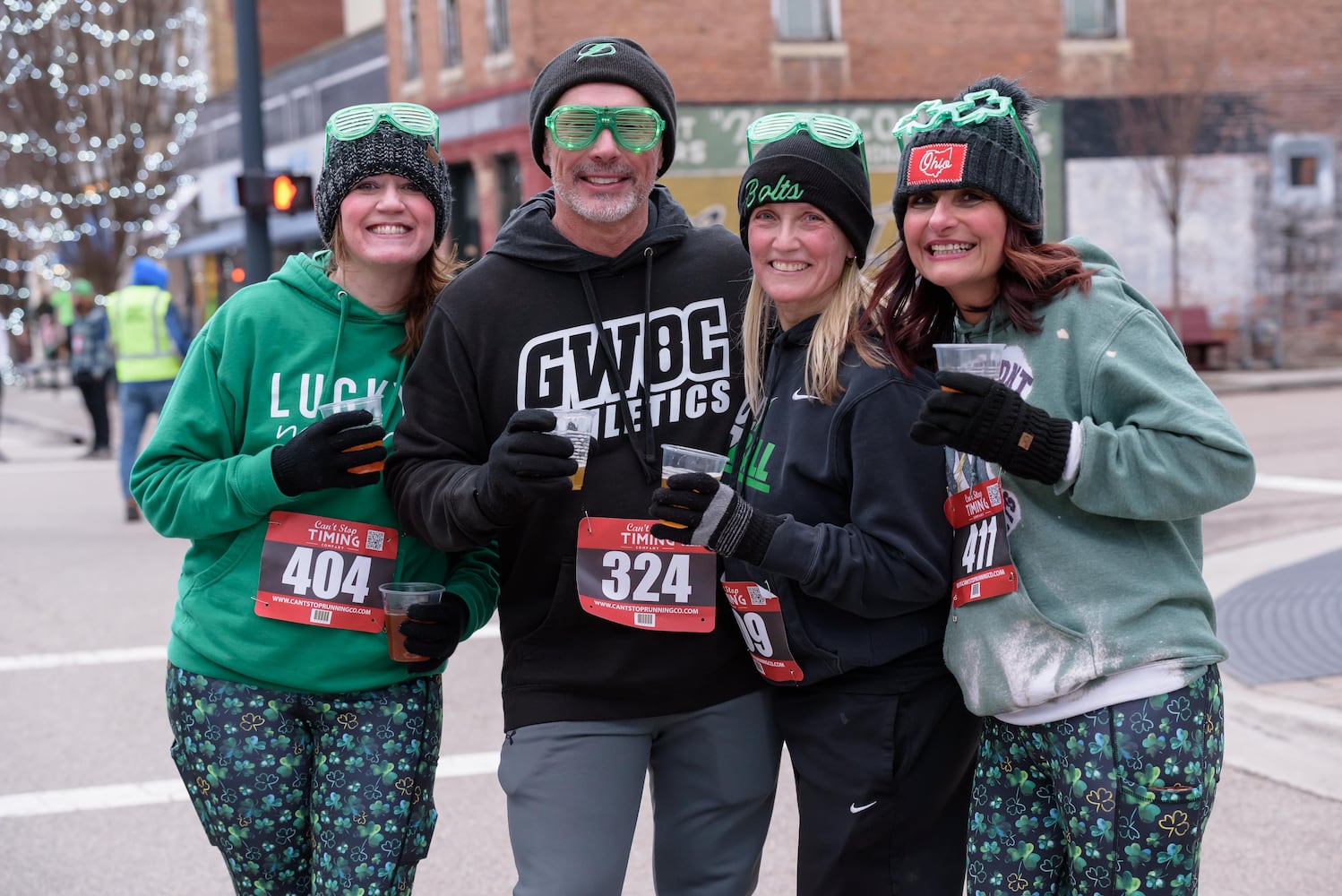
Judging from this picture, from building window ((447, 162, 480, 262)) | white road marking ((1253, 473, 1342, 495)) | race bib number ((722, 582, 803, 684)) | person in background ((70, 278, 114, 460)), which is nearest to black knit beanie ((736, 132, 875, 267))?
race bib number ((722, 582, 803, 684))

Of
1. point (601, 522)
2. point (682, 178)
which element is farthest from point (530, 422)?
point (682, 178)

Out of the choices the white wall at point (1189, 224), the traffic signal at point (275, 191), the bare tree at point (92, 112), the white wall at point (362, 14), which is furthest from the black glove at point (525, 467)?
the white wall at point (362, 14)

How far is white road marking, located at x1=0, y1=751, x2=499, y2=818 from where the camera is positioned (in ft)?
16.6

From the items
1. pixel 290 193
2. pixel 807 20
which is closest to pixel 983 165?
pixel 290 193

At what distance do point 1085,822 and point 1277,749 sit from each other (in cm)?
314

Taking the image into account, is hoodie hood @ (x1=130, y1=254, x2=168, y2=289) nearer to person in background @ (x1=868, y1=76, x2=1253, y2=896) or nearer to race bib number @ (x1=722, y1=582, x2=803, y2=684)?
race bib number @ (x1=722, y1=582, x2=803, y2=684)

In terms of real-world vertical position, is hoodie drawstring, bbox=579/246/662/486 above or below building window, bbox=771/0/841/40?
below

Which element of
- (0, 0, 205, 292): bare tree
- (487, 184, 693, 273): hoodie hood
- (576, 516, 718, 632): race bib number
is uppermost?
(0, 0, 205, 292): bare tree

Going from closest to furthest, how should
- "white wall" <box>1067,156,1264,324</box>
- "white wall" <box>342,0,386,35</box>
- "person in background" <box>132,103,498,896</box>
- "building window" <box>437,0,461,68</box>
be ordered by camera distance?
"person in background" <box>132,103,498,896</box>, "white wall" <box>1067,156,1264,324</box>, "building window" <box>437,0,461,68</box>, "white wall" <box>342,0,386,35</box>

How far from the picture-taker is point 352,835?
2730mm

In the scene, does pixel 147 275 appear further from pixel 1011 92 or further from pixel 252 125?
pixel 1011 92

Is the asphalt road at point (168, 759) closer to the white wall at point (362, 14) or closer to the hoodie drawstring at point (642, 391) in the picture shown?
the hoodie drawstring at point (642, 391)

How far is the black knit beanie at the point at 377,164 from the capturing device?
290 centimetres

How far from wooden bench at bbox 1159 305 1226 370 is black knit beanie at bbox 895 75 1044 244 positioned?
18477 mm
